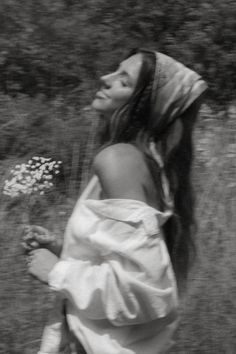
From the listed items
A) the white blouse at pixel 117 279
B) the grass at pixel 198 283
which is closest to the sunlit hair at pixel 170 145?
the white blouse at pixel 117 279

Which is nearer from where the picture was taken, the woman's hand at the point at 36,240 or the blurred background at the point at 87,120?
the woman's hand at the point at 36,240

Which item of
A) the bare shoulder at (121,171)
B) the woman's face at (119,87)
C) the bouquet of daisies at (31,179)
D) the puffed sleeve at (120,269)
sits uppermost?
the woman's face at (119,87)

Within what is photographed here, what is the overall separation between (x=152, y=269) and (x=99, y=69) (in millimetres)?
4686

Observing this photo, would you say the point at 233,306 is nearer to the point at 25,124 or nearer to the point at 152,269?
the point at 152,269

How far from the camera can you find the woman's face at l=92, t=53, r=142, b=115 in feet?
9.33

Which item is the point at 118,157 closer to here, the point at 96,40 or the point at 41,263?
the point at 41,263

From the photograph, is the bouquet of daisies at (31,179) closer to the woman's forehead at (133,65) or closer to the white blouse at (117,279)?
the woman's forehead at (133,65)

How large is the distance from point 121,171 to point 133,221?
15cm

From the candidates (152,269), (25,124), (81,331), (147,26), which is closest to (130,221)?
(152,269)

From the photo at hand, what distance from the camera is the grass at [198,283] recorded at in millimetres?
4461

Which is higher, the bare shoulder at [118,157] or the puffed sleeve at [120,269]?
the bare shoulder at [118,157]

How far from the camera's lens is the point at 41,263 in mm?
2824

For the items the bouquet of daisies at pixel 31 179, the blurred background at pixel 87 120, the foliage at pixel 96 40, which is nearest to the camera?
the blurred background at pixel 87 120

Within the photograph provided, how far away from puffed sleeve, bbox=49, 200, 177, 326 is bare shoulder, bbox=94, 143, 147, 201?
0.03m
